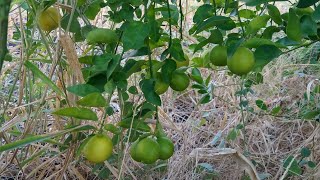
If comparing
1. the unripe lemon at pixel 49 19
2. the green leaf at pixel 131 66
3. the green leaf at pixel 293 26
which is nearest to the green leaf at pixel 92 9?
the unripe lemon at pixel 49 19

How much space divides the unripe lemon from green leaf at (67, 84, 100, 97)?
0.74ft

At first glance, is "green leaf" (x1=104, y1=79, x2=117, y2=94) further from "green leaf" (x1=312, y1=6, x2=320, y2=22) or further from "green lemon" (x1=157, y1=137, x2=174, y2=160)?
"green leaf" (x1=312, y1=6, x2=320, y2=22)

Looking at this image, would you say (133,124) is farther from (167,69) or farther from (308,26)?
(308,26)

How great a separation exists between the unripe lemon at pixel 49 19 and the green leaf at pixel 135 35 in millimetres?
242

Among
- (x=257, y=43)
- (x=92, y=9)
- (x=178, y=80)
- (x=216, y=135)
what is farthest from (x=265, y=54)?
(x=216, y=135)

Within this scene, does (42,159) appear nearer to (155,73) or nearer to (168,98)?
(168,98)

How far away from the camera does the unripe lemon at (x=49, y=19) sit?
41.6 inches

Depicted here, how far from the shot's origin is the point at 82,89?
0.89 m

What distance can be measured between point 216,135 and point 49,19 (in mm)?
826

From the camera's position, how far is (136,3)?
38.2 inches

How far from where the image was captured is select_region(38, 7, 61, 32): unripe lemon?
106 centimetres

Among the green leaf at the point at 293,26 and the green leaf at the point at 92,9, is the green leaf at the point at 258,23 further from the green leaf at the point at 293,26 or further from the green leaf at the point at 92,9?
the green leaf at the point at 92,9

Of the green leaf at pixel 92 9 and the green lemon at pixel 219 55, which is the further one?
the green leaf at pixel 92 9

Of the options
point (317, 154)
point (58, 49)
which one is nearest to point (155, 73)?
point (58, 49)
